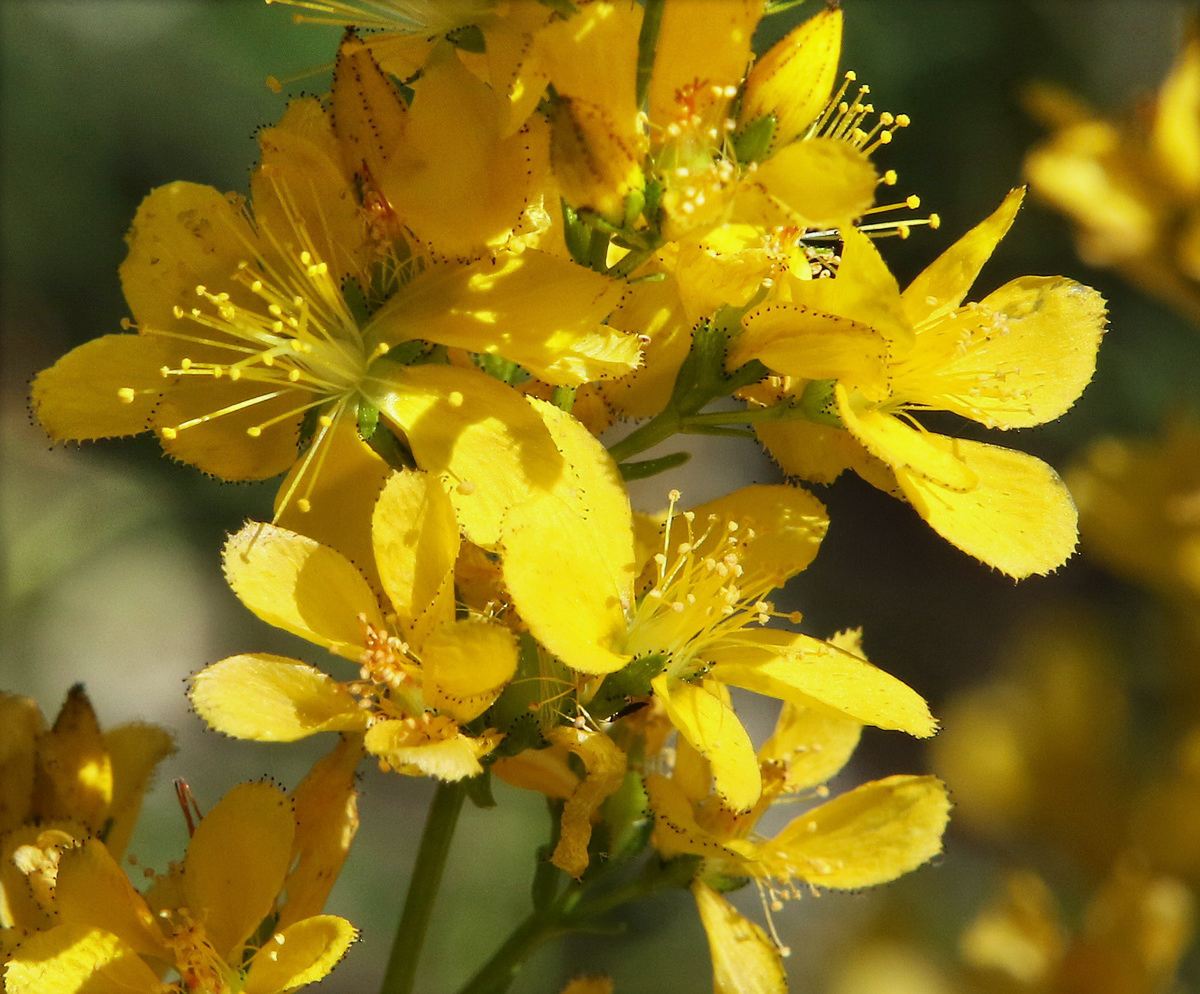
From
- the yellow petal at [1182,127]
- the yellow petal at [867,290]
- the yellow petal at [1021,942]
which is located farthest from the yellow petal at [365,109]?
the yellow petal at [1021,942]

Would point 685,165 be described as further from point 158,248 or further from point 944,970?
point 944,970

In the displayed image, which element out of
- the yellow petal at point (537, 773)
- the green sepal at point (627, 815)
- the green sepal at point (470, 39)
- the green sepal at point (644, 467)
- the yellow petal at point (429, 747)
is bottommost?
the green sepal at point (627, 815)

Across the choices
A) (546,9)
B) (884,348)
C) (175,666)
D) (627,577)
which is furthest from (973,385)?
(175,666)

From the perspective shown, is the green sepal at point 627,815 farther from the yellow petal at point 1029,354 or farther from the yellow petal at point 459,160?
the yellow petal at point 459,160

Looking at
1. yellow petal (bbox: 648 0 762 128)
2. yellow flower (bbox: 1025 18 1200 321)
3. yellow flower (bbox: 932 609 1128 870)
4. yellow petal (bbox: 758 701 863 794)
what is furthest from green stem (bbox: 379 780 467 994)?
yellow flower (bbox: 932 609 1128 870)

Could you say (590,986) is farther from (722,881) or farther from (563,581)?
(563,581)

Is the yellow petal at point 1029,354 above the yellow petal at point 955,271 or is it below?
below

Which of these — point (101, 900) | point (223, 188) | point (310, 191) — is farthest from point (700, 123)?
point (223, 188)

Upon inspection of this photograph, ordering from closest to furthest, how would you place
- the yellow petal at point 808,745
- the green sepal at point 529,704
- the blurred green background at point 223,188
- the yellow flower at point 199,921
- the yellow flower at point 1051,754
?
1. the yellow flower at point 199,921
2. the green sepal at point 529,704
3. the yellow petal at point 808,745
4. the yellow flower at point 1051,754
5. the blurred green background at point 223,188
